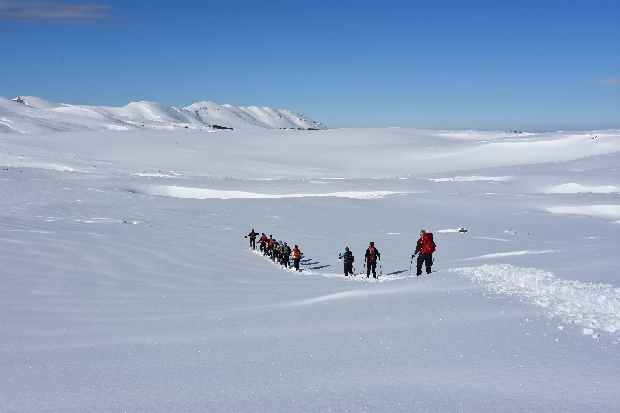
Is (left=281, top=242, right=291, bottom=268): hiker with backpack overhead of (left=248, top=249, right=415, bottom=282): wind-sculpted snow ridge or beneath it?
overhead

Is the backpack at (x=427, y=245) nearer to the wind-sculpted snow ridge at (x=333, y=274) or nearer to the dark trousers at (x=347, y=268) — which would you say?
the wind-sculpted snow ridge at (x=333, y=274)

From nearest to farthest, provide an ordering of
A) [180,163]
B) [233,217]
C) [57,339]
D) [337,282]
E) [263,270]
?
[57,339]
[337,282]
[263,270]
[233,217]
[180,163]

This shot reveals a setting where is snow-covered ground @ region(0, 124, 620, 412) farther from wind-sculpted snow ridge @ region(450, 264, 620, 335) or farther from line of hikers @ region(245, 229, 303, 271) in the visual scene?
line of hikers @ region(245, 229, 303, 271)

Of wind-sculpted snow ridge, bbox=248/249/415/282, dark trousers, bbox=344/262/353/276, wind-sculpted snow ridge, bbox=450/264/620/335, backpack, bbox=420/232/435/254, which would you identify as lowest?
wind-sculpted snow ridge, bbox=248/249/415/282

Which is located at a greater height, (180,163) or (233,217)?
(180,163)

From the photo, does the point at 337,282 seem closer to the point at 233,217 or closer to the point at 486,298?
the point at 486,298

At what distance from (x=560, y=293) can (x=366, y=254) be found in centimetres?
485

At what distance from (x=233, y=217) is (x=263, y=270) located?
951 cm

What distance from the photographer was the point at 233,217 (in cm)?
2164

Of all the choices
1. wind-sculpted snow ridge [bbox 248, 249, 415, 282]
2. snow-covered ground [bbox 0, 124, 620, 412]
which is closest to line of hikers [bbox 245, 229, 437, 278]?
wind-sculpted snow ridge [bbox 248, 249, 415, 282]

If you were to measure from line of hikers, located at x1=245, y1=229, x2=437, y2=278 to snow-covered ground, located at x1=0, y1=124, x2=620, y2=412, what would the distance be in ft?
1.31

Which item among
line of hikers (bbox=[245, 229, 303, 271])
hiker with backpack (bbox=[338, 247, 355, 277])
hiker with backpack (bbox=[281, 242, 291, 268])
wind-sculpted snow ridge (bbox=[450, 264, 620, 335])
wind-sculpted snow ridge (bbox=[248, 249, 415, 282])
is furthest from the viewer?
hiker with backpack (bbox=[281, 242, 291, 268])

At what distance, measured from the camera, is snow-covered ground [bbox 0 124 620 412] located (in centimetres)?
422

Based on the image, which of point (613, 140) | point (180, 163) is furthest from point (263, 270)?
point (613, 140)
